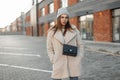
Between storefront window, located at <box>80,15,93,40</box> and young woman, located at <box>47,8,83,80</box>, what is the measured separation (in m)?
29.4

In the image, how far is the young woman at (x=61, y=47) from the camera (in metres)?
4.41

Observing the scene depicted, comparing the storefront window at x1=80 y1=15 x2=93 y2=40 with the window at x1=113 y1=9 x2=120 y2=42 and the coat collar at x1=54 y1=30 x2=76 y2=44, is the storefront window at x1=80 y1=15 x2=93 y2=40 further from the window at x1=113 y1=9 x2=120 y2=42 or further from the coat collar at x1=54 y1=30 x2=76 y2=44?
the coat collar at x1=54 y1=30 x2=76 y2=44

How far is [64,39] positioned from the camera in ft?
14.5

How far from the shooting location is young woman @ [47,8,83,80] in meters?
4.41

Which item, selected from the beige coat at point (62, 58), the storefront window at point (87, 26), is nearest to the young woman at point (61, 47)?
the beige coat at point (62, 58)

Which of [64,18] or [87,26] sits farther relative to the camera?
[87,26]

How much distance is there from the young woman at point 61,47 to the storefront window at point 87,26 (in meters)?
29.4

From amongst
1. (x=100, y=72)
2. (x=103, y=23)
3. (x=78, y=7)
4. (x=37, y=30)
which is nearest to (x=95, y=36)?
(x=103, y=23)

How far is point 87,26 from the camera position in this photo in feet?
115

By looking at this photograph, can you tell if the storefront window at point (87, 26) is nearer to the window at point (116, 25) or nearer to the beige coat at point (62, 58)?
the window at point (116, 25)

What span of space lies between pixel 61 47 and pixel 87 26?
30813 mm

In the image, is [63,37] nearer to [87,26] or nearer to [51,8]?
[87,26]

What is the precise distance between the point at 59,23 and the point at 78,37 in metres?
0.39

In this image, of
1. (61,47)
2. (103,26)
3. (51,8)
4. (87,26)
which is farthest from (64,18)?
(51,8)
